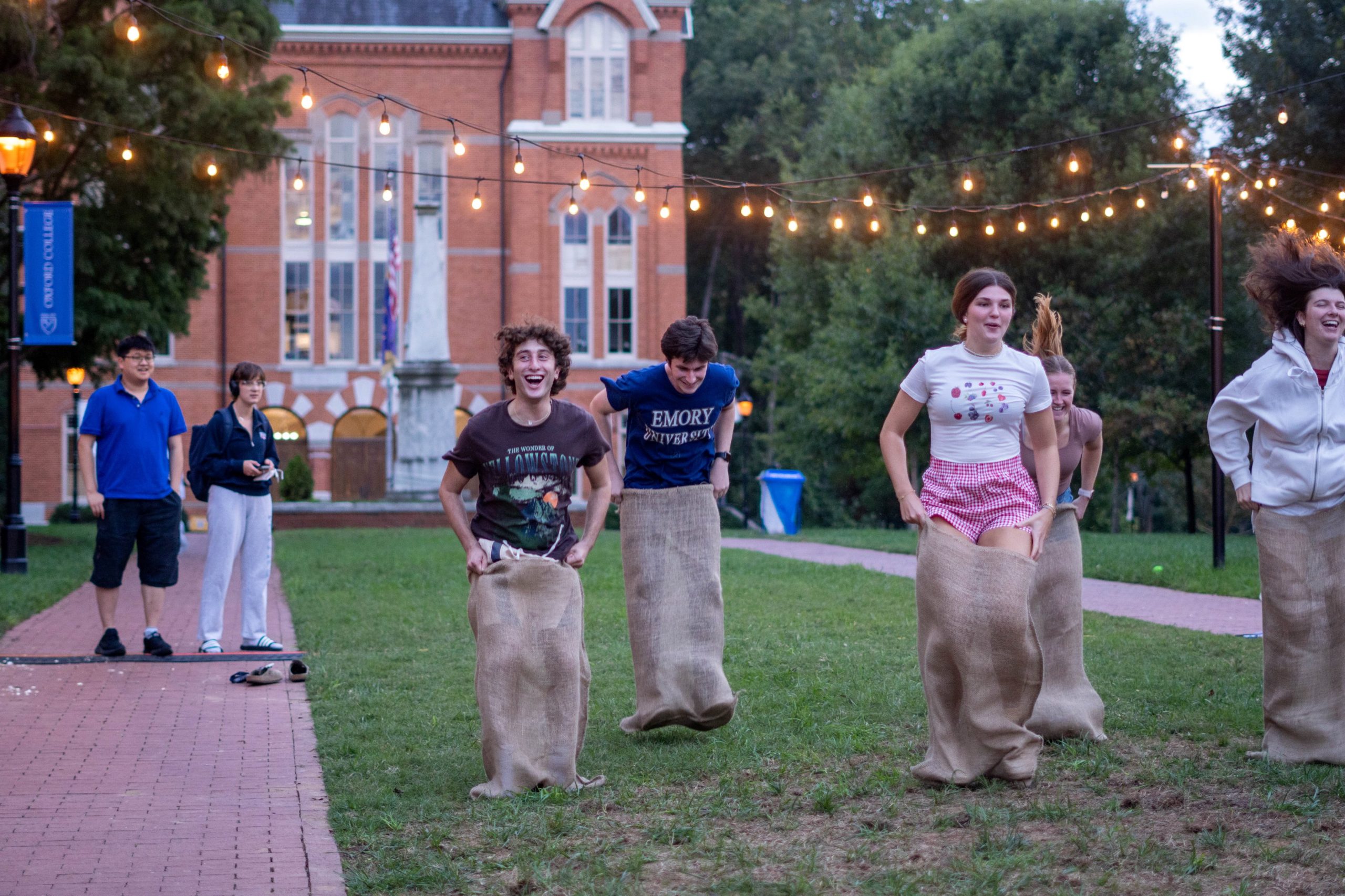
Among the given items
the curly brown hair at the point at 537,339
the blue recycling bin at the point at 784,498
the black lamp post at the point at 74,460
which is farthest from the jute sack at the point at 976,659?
the black lamp post at the point at 74,460

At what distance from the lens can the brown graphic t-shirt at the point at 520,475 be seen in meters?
5.79

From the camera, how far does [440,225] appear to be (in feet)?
131

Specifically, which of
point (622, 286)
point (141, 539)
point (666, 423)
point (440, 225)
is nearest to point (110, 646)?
point (141, 539)

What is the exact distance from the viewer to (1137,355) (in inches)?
1298

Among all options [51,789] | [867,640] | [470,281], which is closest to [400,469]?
[470,281]

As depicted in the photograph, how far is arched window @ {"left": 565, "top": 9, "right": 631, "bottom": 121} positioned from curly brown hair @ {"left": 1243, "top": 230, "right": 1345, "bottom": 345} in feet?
115

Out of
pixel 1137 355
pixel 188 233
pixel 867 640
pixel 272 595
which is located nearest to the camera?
Result: pixel 867 640

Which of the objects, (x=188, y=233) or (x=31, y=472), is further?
(x=31, y=472)

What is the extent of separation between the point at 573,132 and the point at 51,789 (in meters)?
35.2

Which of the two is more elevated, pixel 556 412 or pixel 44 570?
pixel 556 412

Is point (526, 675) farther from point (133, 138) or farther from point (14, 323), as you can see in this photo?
point (133, 138)

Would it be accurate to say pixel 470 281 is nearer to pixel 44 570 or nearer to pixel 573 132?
pixel 573 132

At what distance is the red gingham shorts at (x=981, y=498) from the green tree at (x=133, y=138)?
1727 cm

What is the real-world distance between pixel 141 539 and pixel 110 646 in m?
0.71
